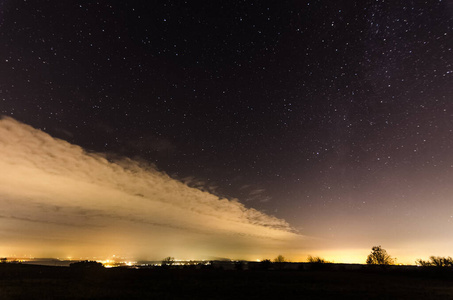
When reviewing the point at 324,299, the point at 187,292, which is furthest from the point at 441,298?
the point at 187,292

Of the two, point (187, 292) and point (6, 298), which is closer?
point (6, 298)

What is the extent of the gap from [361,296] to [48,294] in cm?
1501

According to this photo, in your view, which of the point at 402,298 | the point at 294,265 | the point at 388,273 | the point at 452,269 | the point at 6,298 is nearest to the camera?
the point at 6,298

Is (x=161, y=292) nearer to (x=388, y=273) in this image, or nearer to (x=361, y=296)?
(x=361, y=296)

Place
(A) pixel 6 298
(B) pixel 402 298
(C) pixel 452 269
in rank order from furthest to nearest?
1. (C) pixel 452 269
2. (B) pixel 402 298
3. (A) pixel 6 298

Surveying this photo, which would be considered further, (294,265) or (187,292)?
(294,265)

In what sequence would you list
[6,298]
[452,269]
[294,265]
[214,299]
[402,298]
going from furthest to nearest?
[294,265], [452,269], [402,298], [214,299], [6,298]

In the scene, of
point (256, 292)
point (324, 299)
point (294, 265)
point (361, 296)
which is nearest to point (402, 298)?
point (361, 296)

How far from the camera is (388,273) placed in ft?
89.6

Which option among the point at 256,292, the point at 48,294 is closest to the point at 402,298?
the point at 256,292

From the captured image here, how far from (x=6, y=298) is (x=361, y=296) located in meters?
16.1

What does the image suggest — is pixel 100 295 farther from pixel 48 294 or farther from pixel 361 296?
pixel 361 296

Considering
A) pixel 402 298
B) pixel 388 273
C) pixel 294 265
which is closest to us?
pixel 402 298

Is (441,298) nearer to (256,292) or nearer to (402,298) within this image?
(402,298)
